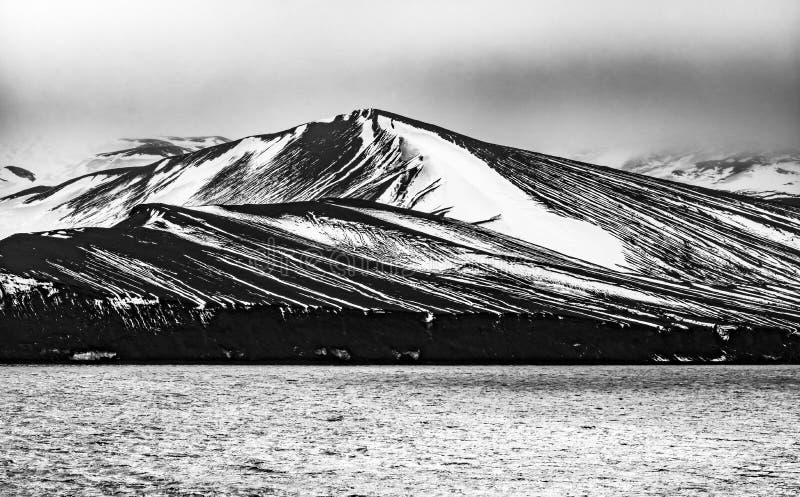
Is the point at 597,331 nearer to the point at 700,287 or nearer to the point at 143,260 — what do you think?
the point at 143,260

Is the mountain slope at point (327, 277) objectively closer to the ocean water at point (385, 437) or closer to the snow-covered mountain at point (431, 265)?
the snow-covered mountain at point (431, 265)

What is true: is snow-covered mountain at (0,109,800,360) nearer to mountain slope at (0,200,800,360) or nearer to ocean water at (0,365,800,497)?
mountain slope at (0,200,800,360)

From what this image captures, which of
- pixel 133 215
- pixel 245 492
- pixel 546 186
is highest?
pixel 546 186

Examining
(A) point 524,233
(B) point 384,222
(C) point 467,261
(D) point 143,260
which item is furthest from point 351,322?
(A) point 524,233

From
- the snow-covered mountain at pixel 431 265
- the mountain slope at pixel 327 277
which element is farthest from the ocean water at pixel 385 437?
the snow-covered mountain at pixel 431 265

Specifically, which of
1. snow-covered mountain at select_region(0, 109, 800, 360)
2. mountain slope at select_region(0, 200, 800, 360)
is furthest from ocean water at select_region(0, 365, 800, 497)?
snow-covered mountain at select_region(0, 109, 800, 360)

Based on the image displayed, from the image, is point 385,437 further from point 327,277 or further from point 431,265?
point 431,265
